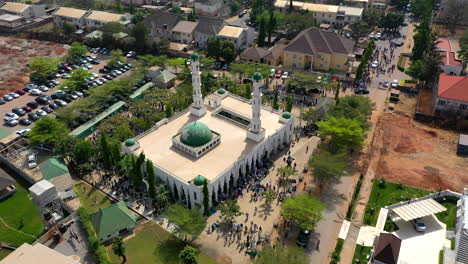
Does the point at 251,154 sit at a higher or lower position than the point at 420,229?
higher

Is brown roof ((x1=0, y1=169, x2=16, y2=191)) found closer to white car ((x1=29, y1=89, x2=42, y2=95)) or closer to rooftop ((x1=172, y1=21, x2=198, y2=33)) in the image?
white car ((x1=29, y1=89, x2=42, y2=95))

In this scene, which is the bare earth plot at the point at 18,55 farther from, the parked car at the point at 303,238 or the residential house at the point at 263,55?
the parked car at the point at 303,238

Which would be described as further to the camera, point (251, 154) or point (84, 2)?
point (84, 2)

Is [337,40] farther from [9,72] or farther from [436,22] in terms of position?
[9,72]

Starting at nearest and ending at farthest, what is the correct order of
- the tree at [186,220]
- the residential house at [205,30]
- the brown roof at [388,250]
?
the brown roof at [388,250]
the tree at [186,220]
the residential house at [205,30]

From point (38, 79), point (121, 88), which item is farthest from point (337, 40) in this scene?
point (38, 79)

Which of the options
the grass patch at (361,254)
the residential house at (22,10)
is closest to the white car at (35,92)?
the residential house at (22,10)
